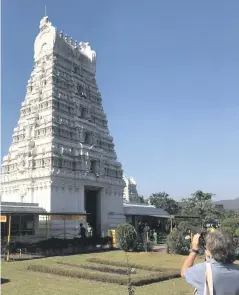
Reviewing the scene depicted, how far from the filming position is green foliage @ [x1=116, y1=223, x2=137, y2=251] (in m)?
24.9

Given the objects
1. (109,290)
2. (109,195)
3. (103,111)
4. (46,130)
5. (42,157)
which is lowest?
(109,290)

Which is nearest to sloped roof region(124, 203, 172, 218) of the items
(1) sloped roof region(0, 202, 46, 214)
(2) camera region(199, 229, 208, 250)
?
Answer: (1) sloped roof region(0, 202, 46, 214)

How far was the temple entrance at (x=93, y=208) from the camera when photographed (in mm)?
37688

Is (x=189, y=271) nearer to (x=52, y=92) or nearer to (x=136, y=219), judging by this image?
(x=52, y=92)

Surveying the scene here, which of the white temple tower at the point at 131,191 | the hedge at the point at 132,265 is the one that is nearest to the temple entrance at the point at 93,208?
the hedge at the point at 132,265

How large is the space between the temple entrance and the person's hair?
33476mm

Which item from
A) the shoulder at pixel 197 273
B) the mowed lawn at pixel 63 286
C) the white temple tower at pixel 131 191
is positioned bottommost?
the mowed lawn at pixel 63 286

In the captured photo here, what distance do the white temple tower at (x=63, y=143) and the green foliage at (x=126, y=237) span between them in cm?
883

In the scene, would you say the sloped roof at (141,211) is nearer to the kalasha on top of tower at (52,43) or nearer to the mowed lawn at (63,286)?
the kalasha on top of tower at (52,43)

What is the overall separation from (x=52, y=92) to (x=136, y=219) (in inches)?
715

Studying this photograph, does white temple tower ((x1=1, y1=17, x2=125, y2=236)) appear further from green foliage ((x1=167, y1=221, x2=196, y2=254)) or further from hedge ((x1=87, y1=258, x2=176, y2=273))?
hedge ((x1=87, y1=258, x2=176, y2=273))

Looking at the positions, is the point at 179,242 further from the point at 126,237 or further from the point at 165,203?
the point at 165,203

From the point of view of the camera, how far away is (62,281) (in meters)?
14.4

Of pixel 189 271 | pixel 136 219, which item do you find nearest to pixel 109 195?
pixel 136 219
